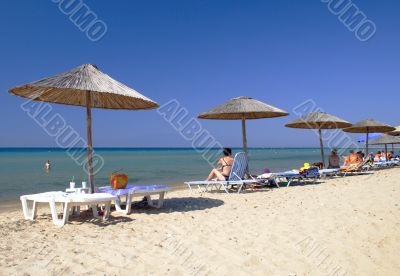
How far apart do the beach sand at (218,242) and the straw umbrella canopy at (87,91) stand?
129cm

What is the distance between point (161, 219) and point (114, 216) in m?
0.73

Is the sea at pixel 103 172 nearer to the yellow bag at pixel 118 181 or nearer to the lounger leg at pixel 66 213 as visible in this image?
the yellow bag at pixel 118 181

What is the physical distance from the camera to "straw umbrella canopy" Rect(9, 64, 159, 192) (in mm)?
4699

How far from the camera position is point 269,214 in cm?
508

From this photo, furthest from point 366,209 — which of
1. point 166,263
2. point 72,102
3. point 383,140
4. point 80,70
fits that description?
point 383,140

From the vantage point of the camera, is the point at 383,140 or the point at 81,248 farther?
the point at 383,140

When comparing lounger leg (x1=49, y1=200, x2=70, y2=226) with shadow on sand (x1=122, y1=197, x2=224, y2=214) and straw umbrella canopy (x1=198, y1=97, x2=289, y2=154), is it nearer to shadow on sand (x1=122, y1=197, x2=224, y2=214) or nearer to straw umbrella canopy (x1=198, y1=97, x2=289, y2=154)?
shadow on sand (x1=122, y1=197, x2=224, y2=214)

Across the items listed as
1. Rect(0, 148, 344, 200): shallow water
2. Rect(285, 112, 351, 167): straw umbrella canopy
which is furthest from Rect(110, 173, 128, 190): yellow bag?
Rect(285, 112, 351, 167): straw umbrella canopy

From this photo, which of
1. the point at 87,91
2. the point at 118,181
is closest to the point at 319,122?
the point at 118,181

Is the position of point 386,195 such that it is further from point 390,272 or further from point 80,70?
point 80,70

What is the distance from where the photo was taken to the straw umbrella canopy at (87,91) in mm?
4699

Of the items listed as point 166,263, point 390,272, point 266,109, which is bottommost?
point 390,272

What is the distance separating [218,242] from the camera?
3.78 metres

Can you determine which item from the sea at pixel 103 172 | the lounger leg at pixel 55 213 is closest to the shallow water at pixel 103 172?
the sea at pixel 103 172
